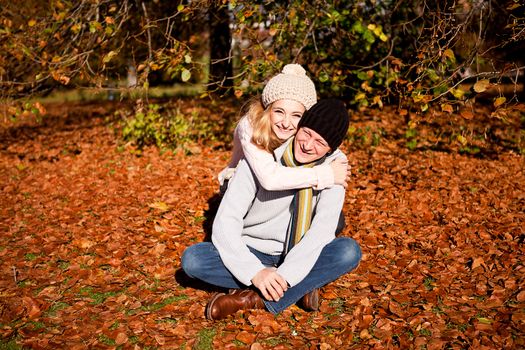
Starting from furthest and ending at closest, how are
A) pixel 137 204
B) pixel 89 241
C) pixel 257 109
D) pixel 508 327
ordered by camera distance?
1. pixel 137 204
2. pixel 89 241
3. pixel 257 109
4. pixel 508 327

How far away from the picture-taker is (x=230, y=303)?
9.89 feet

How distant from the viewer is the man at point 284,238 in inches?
116

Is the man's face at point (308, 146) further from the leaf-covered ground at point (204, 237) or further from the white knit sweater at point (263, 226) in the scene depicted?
the leaf-covered ground at point (204, 237)

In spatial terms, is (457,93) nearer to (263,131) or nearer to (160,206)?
(263,131)

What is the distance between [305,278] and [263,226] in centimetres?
47

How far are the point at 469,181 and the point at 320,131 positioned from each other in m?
3.43

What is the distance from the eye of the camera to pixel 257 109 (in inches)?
136

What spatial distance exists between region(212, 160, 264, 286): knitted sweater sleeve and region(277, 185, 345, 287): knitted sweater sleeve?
21 centimetres

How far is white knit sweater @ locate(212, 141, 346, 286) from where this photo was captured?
116 inches

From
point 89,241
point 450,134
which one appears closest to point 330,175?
point 89,241

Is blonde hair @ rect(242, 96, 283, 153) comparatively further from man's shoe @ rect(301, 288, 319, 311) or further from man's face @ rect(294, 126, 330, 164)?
man's shoe @ rect(301, 288, 319, 311)

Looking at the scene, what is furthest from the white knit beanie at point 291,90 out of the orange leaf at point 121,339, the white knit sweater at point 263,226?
the orange leaf at point 121,339

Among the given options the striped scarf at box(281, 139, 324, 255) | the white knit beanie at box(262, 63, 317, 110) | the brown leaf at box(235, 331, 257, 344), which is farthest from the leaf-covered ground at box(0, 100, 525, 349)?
the white knit beanie at box(262, 63, 317, 110)

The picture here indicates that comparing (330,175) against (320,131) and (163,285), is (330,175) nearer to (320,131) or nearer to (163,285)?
(320,131)
